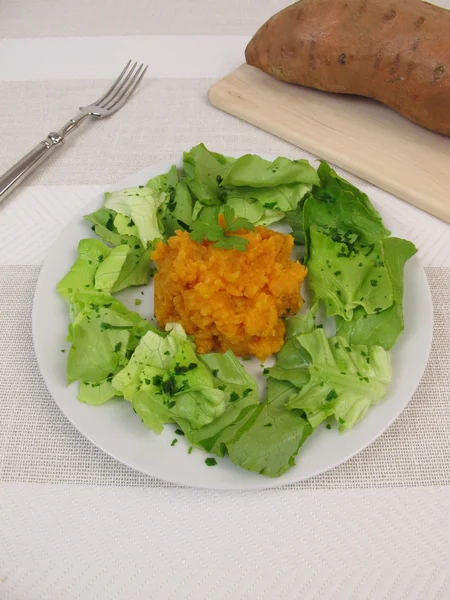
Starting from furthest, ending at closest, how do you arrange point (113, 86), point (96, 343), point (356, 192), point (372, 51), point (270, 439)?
point (113, 86)
point (372, 51)
point (356, 192)
point (96, 343)
point (270, 439)

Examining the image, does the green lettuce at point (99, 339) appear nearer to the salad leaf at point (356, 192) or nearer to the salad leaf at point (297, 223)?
the salad leaf at point (297, 223)

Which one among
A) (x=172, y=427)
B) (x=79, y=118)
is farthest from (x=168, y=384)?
(x=79, y=118)

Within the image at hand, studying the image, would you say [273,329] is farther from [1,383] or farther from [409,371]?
[1,383]

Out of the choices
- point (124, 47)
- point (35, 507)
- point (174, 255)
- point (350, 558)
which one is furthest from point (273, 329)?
point (124, 47)

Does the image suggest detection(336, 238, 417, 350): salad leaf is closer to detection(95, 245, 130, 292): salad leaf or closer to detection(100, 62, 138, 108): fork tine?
detection(95, 245, 130, 292): salad leaf

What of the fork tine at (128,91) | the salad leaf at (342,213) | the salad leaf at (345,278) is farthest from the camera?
the fork tine at (128,91)

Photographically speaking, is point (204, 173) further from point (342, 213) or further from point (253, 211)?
point (342, 213)

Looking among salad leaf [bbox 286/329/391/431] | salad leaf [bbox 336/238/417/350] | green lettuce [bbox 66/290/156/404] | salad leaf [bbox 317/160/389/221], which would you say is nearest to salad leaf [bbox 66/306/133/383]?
green lettuce [bbox 66/290/156/404]

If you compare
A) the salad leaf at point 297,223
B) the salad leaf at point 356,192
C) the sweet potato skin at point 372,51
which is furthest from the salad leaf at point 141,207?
the sweet potato skin at point 372,51
